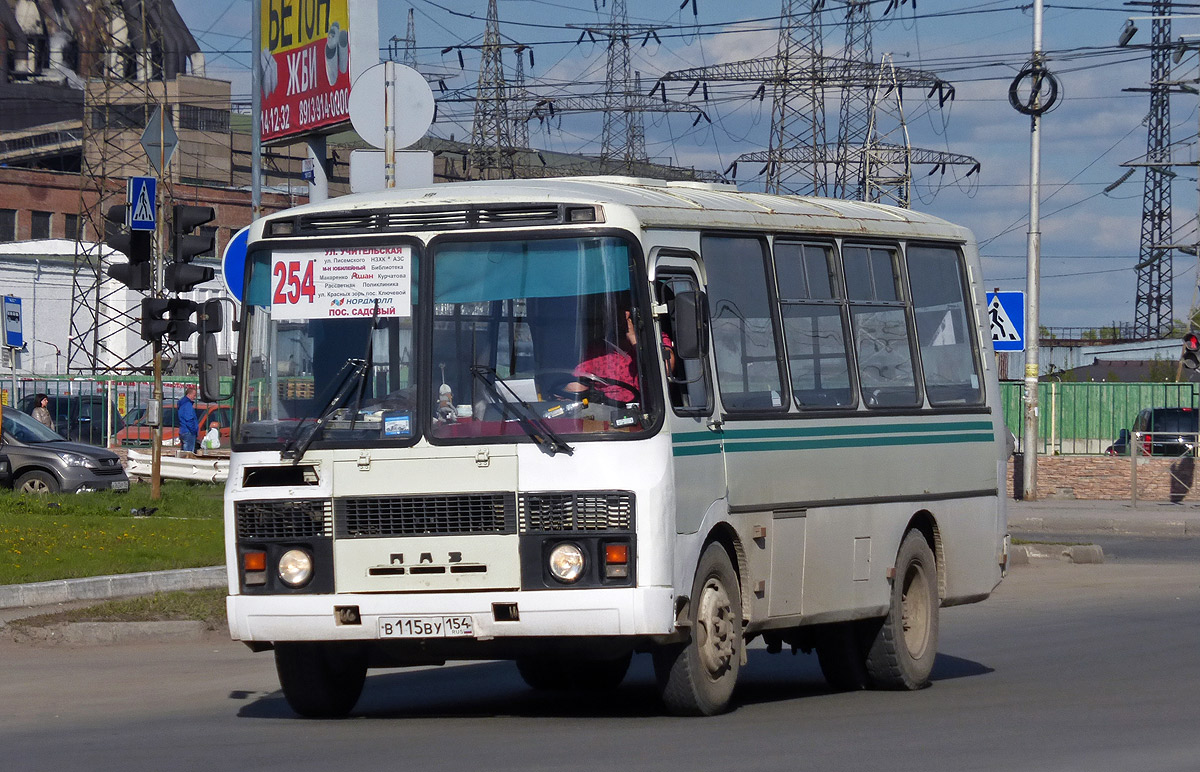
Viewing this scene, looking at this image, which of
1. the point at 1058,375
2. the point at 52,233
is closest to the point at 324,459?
the point at 1058,375

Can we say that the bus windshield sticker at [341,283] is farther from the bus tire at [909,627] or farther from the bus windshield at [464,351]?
the bus tire at [909,627]

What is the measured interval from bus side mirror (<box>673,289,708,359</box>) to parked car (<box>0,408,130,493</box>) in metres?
20.8

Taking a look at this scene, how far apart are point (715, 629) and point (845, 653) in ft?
7.28

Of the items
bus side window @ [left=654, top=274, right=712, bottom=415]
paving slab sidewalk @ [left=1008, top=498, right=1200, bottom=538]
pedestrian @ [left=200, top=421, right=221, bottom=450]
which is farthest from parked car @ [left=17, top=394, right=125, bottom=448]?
bus side window @ [left=654, top=274, right=712, bottom=415]

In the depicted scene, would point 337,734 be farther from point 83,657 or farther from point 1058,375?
point 1058,375

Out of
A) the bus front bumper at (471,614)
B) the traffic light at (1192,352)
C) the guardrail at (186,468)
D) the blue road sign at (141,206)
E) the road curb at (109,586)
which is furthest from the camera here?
the traffic light at (1192,352)

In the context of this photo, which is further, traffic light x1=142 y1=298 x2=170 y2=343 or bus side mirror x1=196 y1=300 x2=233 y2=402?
traffic light x1=142 y1=298 x2=170 y2=343

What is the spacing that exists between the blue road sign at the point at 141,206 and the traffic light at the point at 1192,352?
21550mm

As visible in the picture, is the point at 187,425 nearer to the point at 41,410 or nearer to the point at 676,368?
the point at 41,410

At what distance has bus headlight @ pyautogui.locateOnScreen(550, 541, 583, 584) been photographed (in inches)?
335

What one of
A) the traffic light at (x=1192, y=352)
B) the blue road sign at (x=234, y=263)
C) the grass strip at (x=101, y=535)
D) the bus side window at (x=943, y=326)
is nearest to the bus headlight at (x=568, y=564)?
the bus side window at (x=943, y=326)

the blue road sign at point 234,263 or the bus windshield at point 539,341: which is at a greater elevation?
the blue road sign at point 234,263

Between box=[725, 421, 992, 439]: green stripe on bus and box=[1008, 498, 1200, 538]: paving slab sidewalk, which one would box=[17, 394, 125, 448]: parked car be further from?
box=[725, 421, 992, 439]: green stripe on bus

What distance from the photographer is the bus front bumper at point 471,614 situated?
8.44m
